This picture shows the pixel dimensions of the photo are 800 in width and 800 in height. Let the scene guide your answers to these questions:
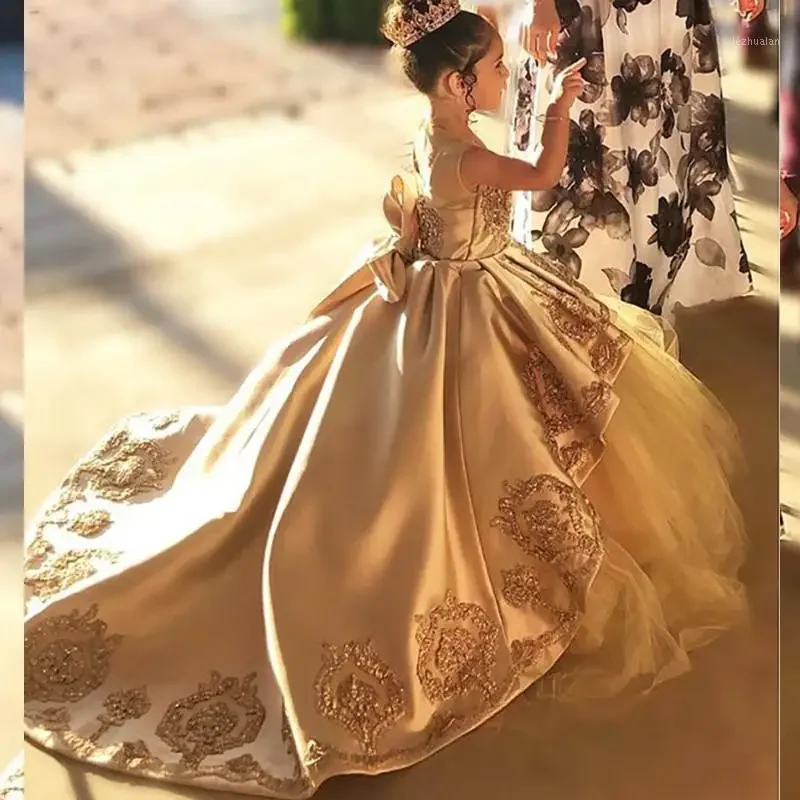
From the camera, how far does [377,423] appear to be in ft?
4.12

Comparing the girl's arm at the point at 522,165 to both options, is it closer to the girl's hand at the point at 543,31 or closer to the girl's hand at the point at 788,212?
the girl's hand at the point at 543,31

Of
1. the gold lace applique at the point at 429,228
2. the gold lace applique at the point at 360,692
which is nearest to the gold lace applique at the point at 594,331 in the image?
the gold lace applique at the point at 429,228

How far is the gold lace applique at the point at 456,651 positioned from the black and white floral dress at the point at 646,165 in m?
0.40

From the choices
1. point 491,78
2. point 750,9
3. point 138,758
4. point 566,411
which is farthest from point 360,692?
point 750,9

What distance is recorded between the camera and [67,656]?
4.32 feet

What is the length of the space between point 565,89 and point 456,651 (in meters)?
0.57

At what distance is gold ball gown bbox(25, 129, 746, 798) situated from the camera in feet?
4.07

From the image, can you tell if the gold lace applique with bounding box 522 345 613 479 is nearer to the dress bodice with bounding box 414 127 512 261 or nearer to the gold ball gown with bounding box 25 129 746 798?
the gold ball gown with bounding box 25 129 746 798

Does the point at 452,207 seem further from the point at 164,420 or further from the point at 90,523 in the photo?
the point at 90,523

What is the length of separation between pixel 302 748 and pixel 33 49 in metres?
0.72

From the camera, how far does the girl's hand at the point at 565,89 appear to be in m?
1.22

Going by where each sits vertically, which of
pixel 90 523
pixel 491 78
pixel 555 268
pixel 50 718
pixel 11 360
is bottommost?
pixel 50 718

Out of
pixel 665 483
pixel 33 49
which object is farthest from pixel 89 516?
pixel 665 483

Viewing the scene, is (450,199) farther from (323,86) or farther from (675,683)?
(675,683)
